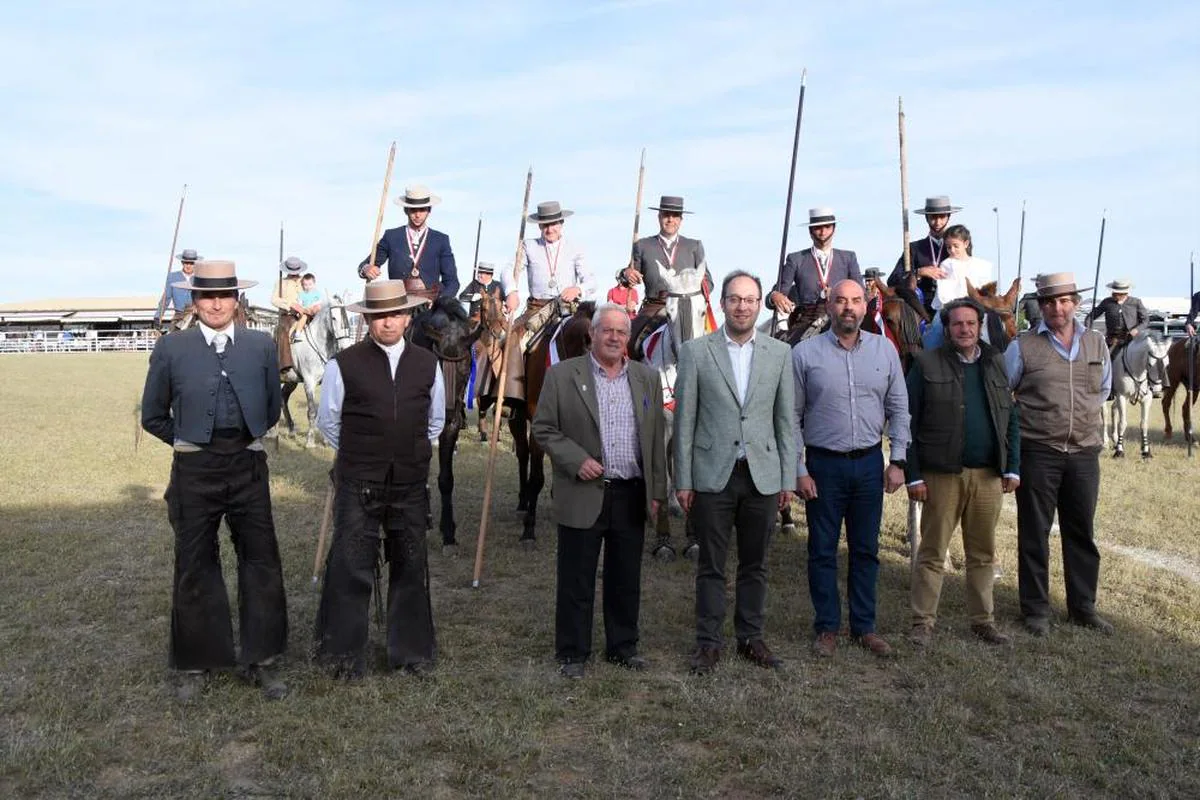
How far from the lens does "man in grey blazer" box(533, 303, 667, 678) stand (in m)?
5.63

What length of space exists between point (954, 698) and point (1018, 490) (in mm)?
1889

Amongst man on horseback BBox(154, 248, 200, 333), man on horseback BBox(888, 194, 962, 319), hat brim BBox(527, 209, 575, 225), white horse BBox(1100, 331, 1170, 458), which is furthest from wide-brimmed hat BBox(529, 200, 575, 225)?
white horse BBox(1100, 331, 1170, 458)

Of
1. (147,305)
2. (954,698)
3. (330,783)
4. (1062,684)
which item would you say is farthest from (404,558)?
(147,305)

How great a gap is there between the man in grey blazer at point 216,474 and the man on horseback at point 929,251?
5.49m

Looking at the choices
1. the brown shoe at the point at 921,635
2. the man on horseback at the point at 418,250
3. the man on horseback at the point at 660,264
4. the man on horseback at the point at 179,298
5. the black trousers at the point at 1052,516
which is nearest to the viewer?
the brown shoe at the point at 921,635

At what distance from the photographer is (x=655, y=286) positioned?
348 inches

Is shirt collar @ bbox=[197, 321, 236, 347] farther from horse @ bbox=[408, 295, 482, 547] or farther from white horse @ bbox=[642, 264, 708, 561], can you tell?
Answer: white horse @ bbox=[642, 264, 708, 561]

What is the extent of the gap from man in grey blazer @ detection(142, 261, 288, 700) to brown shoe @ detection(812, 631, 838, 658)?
2920 mm

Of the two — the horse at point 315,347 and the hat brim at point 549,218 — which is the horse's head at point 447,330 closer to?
the hat brim at point 549,218

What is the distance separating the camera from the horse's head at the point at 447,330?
8961mm

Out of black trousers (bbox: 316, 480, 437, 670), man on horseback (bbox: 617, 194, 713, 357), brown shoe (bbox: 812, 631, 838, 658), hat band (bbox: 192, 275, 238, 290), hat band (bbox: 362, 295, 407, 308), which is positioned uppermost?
man on horseback (bbox: 617, 194, 713, 357)

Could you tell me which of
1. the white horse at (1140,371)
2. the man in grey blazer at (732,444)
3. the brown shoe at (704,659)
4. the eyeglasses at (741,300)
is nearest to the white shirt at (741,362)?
the man in grey blazer at (732,444)

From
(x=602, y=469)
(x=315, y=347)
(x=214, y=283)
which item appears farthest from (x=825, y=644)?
(x=315, y=347)

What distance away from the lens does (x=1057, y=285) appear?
6.46 m
